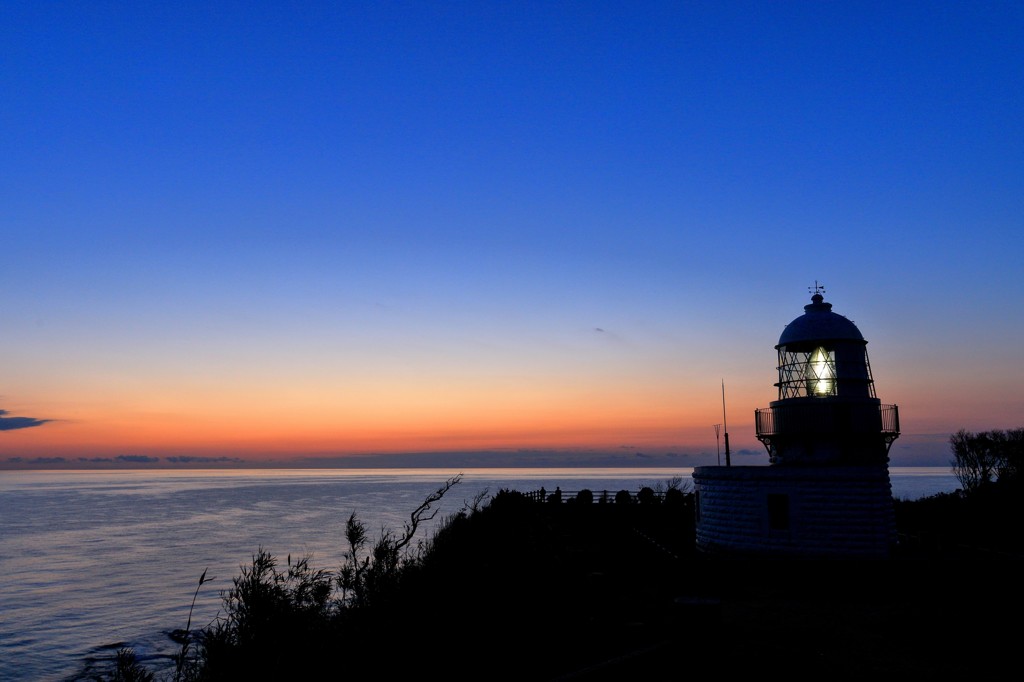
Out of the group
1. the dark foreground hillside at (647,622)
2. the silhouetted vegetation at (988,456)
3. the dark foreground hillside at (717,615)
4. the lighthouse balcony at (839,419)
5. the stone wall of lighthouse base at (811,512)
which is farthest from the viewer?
the silhouetted vegetation at (988,456)

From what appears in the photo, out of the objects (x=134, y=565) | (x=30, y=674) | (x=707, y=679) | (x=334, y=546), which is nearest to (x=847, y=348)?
(x=707, y=679)

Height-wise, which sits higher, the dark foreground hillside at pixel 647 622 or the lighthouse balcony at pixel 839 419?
the lighthouse balcony at pixel 839 419

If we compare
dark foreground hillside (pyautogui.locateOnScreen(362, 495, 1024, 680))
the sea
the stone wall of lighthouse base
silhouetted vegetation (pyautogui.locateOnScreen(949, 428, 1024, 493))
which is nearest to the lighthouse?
the stone wall of lighthouse base

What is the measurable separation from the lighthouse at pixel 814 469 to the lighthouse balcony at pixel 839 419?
0.11ft

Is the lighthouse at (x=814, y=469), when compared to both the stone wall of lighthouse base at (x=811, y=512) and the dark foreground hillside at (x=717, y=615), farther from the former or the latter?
the dark foreground hillside at (x=717, y=615)

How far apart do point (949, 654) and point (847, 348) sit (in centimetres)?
1376

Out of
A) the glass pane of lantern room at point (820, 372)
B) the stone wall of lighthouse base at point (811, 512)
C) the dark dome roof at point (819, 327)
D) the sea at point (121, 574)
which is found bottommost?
the sea at point (121, 574)

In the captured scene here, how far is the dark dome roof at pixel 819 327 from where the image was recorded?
2295cm

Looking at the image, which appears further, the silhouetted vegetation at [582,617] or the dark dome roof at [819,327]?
the dark dome roof at [819,327]

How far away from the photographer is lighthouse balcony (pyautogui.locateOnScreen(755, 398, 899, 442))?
22.0m

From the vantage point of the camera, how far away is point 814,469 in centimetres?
2027

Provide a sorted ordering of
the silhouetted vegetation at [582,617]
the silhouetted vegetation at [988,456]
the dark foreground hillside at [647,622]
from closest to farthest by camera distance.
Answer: the dark foreground hillside at [647,622] → the silhouetted vegetation at [582,617] → the silhouetted vegetation at [988,456]

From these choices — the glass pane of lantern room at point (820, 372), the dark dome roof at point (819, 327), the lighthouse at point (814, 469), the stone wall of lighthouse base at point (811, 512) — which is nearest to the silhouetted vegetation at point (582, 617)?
the stone wall of lighthouse base at point (811, 512)

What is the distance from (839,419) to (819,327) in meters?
3.26
